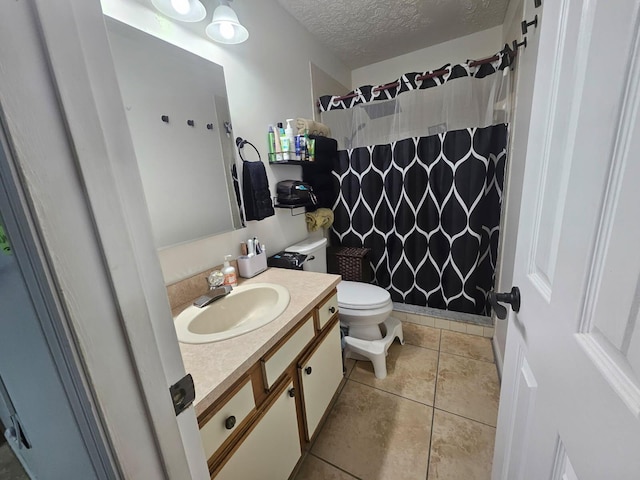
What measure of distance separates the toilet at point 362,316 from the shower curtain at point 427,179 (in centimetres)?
52

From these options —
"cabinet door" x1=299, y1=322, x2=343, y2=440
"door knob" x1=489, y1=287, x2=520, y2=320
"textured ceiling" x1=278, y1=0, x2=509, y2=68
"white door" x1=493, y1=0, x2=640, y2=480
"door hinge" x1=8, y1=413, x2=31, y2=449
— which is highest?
"textured ceiling" x1=278, y1=0, x2=509, y2=68

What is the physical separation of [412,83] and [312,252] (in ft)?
4.72

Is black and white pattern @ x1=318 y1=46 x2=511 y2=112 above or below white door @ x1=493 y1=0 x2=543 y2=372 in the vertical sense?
above

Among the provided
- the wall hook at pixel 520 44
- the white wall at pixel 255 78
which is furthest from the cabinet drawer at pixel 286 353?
the wall hook at pixel 520 44

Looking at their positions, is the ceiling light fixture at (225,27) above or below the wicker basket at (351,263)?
→ above

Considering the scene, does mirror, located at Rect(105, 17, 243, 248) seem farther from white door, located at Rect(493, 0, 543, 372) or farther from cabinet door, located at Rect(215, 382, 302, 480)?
white door, located at Rect(493, 0, 543, 372)

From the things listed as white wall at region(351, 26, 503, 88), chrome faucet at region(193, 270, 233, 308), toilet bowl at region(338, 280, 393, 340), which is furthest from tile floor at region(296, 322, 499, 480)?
white wall at region(351, 26, 503, 88)

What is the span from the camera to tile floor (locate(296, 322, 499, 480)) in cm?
114

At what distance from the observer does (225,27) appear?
1.16 metres

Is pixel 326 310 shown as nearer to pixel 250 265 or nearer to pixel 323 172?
pixel 250 265

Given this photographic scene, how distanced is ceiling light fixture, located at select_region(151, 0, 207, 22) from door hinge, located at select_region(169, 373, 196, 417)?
1286 mm

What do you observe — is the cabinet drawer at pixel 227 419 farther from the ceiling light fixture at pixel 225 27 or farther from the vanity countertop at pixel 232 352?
the ceiling light fixture at pixel 225 27

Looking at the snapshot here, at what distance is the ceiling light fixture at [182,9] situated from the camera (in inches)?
37.4

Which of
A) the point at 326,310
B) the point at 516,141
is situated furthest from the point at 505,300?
the point at 516,141
